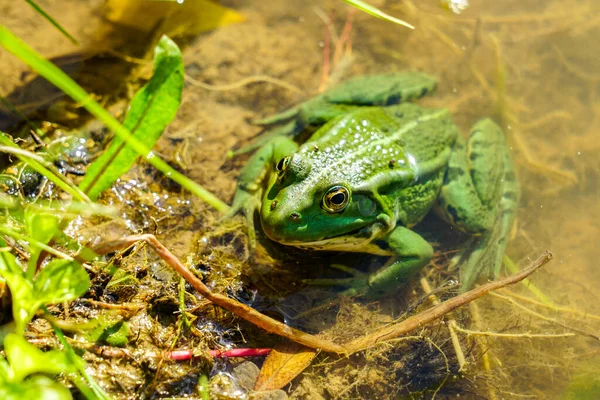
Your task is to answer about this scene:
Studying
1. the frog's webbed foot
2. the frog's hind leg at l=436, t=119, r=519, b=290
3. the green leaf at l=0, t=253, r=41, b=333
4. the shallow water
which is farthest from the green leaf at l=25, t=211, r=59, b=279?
the frog's hind leg at l=436, t=119, r=519, b=290

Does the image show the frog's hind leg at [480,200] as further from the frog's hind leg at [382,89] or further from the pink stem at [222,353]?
the pink stem at [222,353]

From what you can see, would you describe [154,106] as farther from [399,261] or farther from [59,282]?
[399,261]

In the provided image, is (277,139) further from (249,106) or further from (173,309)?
(173,309)

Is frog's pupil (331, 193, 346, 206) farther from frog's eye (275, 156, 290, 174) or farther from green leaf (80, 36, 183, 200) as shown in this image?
green leaf (80, 36, 183, 200)

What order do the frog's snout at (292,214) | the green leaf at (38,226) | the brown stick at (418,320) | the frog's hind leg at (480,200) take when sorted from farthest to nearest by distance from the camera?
the frog's hind leg at (480,200) < the brown stick at (418,320) < the frog's snout at (292,214) < the green leaf at (38,226)

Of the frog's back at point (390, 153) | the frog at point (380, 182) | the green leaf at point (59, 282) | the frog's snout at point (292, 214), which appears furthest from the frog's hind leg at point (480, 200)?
the green leaf at point (59, 282)

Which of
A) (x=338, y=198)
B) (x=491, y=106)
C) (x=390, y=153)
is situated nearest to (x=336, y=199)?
(x=338, y=198)
